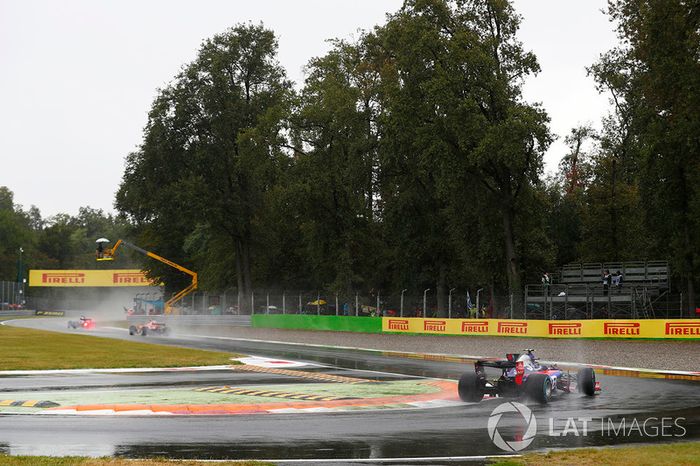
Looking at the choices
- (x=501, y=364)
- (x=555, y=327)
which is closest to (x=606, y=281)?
(x=555, y=327)

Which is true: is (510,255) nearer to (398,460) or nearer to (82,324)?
(82,324)

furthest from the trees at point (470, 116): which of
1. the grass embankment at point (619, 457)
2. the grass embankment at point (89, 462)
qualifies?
the grass embankment at point (89, 462)

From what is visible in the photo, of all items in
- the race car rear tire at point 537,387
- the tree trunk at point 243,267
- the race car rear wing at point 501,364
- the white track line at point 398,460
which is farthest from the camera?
the tree trunk at point 243,267

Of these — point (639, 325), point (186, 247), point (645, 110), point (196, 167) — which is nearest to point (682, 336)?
point (639, 325)

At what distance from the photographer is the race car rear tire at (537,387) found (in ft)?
63.6

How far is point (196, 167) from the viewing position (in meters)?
70.4

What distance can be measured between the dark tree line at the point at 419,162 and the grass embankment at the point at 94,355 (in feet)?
62.6

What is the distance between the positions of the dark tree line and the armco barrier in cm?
596

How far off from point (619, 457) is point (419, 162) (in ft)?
139

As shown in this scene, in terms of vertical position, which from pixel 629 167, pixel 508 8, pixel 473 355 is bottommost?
pixel 473 355

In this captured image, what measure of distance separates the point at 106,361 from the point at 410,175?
30160 millimetres

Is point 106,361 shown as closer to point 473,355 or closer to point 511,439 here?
point 473,355

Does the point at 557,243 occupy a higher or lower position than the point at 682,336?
higher

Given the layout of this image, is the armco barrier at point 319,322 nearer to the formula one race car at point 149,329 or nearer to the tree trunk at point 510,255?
the formula one race car at point 149,329
